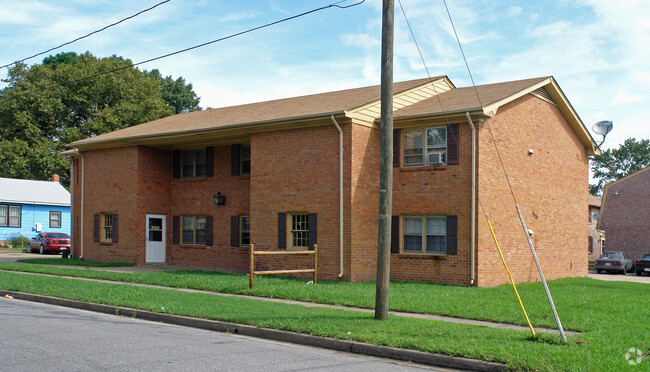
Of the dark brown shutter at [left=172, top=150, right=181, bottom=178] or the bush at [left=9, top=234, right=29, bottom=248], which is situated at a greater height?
the dark brown shutter at [left=172, top=150, right=181, bottom=178]

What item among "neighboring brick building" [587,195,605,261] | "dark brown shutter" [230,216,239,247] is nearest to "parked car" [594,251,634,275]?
"neighboring brick building" [587,195,605,261]

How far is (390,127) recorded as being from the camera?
11.4 m

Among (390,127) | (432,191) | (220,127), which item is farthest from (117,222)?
(390,127)

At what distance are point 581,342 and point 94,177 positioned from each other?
21.5m

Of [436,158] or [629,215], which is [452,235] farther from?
[629,215]

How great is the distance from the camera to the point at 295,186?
1980cm

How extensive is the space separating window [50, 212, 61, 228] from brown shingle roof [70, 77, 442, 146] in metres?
23.5

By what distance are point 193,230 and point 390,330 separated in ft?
53.1

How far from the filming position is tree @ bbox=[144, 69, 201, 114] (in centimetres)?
5975

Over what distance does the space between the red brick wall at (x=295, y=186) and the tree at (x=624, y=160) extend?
75.0 meters

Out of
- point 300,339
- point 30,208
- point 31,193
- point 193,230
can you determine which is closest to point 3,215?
point 30,208

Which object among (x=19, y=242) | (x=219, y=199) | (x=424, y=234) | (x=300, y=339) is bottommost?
(x=19, y=242)

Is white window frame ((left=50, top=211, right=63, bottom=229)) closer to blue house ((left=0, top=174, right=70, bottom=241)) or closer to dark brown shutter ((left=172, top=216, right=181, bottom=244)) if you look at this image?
blue house ((left=0, top=174, right=70, bottom=241))

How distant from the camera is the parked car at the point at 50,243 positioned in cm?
3642
